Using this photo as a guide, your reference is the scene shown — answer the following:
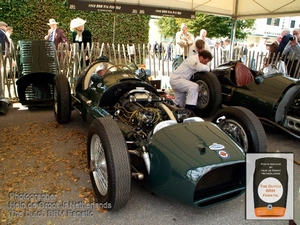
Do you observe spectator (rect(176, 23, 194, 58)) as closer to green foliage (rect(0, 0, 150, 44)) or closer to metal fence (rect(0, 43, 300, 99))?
metal fence (rect(0, 43, 300, 99))

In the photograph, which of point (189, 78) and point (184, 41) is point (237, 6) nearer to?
point (184, 41)

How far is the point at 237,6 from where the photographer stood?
9383 mm

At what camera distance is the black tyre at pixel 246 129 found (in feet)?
10.8

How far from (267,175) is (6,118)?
4851 mm

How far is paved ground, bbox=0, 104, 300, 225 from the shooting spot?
2659 millimetres

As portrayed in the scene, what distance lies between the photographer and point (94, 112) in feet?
12.7

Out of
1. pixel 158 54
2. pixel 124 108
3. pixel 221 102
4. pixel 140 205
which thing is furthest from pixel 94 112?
pixel 158 54

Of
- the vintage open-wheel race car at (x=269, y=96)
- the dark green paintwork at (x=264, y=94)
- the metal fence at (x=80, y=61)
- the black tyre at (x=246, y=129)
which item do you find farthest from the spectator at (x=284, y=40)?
the black tyre at (x=246, y=129)

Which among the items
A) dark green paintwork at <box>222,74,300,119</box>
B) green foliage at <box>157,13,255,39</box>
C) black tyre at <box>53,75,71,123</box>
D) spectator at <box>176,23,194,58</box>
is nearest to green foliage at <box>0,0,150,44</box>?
spectator at <box>176,23,194,58</box>

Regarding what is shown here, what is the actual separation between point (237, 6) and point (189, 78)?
195 inches

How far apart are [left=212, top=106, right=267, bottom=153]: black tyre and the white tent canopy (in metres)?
5.70

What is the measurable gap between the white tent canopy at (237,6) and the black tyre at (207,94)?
365 cm

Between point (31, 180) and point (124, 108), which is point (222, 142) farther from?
point (31, 180)

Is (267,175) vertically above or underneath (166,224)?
above
